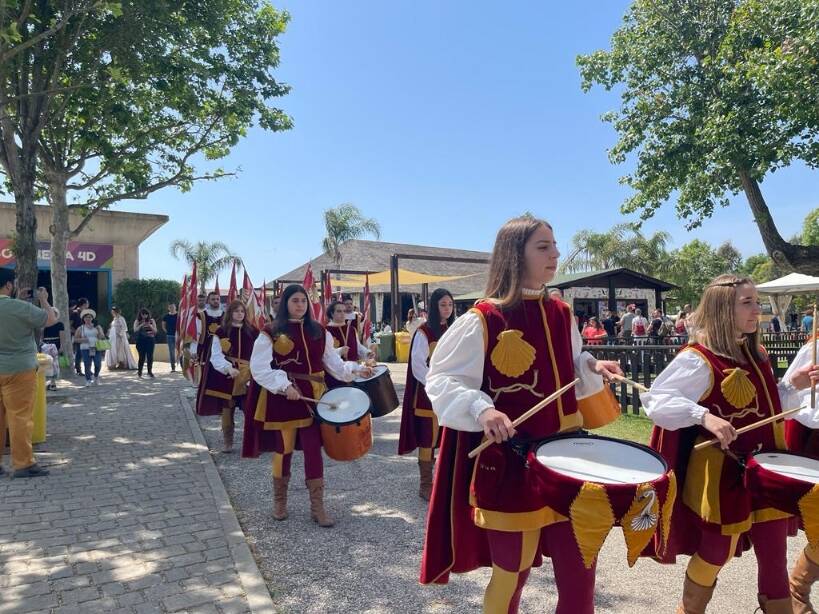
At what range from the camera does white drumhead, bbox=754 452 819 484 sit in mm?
2236

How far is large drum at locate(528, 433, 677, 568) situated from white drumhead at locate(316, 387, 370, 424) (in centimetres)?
249

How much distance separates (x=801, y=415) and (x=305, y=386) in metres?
3.26

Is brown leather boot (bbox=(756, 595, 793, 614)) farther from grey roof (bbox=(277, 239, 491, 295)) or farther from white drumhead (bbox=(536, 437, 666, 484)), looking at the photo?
grey roof (bbox=(277, 239, 491, 295))

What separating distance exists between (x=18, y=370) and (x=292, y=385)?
123 inches

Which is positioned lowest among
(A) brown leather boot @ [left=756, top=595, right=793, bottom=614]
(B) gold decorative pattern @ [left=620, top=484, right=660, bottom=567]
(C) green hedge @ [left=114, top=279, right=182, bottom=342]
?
(A) brown leather boot @ [left=756, top=595, right=793, bottom=614]

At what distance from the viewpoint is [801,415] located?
2.83m

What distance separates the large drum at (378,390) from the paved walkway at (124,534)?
1438mm

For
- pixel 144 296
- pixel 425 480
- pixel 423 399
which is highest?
pixel 144 296

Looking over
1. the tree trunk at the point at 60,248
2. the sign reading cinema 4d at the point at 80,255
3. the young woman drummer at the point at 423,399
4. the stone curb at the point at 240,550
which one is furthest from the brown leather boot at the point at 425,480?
the sign reading cinema 4d at the point at 80,255

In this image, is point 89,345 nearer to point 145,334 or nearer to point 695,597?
point 145,334

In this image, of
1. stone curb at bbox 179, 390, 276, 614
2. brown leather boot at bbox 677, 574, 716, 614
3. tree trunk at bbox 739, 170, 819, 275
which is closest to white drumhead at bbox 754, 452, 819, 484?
brown leather boot at bbox 677, 574, 716, 614

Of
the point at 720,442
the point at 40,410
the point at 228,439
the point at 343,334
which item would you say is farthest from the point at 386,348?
the point at 720,442

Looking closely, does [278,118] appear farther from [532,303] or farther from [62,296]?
A: [532,303]

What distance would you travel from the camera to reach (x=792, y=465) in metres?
2.34
